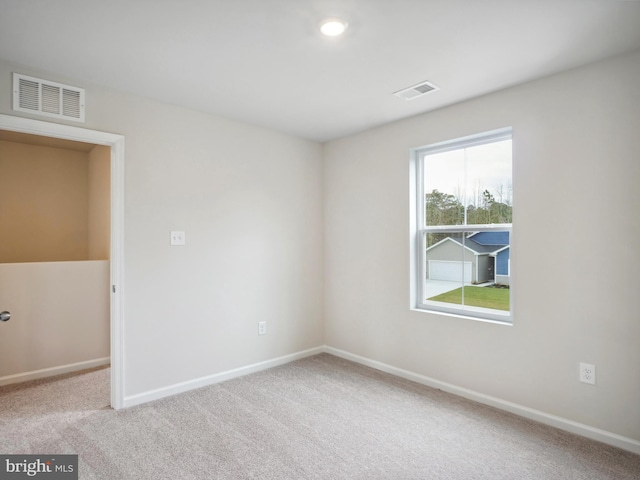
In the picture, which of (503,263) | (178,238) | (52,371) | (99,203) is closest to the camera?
(503,263)

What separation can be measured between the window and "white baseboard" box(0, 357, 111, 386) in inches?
133

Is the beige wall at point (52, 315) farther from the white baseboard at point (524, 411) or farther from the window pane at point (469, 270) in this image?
the window pane at point (469, 270)

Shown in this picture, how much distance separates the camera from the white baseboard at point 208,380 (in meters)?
3.00

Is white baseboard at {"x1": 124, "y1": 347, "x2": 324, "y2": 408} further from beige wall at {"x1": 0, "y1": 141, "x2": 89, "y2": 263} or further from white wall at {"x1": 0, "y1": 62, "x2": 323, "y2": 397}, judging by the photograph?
beige wall at {"x1": 0, "y1": 141, "x2": 89, "y2": 263}

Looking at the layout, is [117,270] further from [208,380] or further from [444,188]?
[444,188]

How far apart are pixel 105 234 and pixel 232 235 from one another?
1886mm

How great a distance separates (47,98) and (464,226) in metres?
3.34

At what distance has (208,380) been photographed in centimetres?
339

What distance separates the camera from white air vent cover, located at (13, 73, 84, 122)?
8.22 feet

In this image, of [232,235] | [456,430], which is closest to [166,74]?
[232,235]

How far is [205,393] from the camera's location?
10.5ft

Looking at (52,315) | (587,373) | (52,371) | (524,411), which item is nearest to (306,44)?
(587,373)

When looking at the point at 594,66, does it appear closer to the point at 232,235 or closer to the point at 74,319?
the point at 232,235

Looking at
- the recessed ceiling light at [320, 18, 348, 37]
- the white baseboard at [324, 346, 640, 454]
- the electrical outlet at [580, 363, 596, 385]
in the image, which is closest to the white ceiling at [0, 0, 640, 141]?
the recessed ceiling light at [320, 18, 348, 37]
